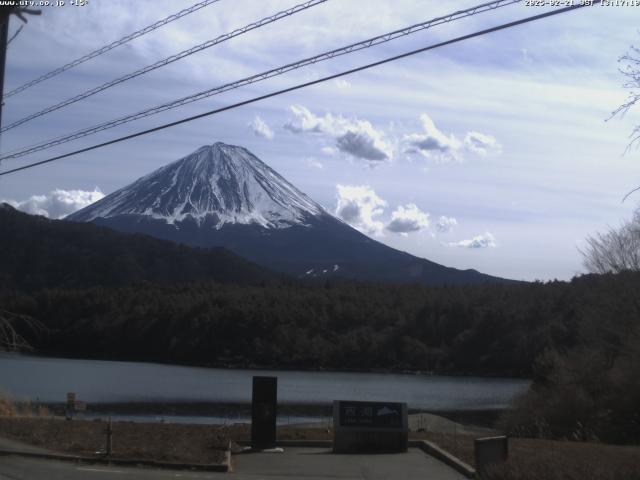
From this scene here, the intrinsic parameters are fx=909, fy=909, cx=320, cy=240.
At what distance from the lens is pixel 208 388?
208 ft

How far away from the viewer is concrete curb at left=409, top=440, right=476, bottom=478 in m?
16.8

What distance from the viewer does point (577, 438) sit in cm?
2630

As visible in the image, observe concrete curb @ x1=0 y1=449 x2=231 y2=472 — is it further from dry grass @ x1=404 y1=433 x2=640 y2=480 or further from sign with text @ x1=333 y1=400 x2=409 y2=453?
dry grass @ x1=404 y1=433 x2=640 y2=480

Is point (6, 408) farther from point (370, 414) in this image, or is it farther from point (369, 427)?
point (370, 414)

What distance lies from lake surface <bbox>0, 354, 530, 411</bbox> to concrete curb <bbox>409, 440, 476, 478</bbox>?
24.3 metres

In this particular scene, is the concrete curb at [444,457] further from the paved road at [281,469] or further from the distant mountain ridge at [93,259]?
the distant mountain ridge at [93,259]

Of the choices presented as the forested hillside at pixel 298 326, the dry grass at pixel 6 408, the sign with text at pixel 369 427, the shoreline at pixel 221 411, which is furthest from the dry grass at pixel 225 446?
the forested hillside at pixel 298 326

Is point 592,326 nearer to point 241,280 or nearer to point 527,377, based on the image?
point 527,377

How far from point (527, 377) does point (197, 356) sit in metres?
43.0

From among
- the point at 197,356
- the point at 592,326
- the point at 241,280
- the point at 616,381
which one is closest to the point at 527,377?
the point at 197,356

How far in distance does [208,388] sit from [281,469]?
46836mm

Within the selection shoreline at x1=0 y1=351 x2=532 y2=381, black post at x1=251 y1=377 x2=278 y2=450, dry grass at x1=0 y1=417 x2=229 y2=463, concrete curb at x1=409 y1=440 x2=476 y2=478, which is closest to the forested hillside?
shoreline at x1=0 y1=351 x2=532 y2=381

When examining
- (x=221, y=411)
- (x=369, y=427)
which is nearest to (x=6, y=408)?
(x=369, y=427)

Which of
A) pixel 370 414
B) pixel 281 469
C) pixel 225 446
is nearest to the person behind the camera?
pixel 281 469
